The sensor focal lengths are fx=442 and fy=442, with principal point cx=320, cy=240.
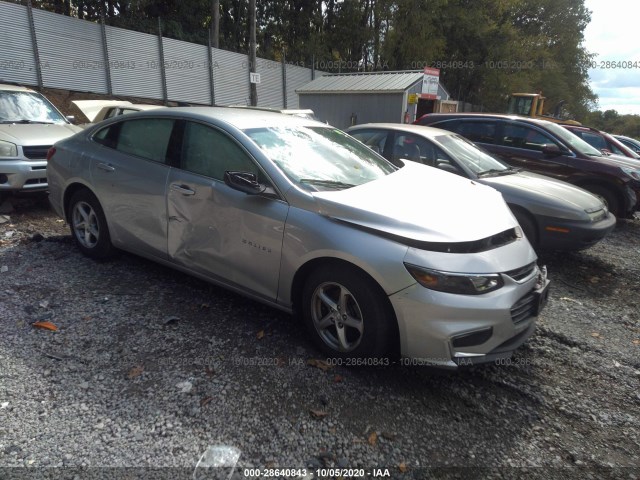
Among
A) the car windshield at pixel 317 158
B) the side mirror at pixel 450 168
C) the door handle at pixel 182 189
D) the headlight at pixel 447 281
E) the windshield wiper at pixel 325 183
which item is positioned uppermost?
the car windshield at pixel 317 158

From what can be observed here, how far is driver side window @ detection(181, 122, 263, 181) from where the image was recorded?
11.0 feet

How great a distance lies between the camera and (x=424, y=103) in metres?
18.7

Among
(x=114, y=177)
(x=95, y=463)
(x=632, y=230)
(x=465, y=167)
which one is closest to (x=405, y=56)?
(x=632, y=230)

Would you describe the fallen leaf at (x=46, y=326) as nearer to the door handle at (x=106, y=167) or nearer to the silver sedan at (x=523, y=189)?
the door handle at (x=106, y=167)

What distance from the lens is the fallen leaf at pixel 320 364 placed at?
9.93 ft

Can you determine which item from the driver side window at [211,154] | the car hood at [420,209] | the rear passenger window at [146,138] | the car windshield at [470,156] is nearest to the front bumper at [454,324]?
the car hood at [420,209]

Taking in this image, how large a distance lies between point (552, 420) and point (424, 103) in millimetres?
17641

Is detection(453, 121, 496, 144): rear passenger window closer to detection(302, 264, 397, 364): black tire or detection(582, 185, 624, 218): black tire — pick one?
detection(582, 185, 624, 218): black tire

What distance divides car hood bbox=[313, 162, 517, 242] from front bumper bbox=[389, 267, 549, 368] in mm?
365

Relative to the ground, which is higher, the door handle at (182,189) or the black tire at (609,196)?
the door handle at (182,189)

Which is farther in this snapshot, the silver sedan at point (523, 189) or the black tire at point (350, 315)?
the silver sedan at point (523, 189)

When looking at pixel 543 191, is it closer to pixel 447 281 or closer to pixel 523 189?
pixel 523 189

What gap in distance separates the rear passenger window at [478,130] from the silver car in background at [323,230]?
3.98 meters

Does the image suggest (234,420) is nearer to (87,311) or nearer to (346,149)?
(87,311)
